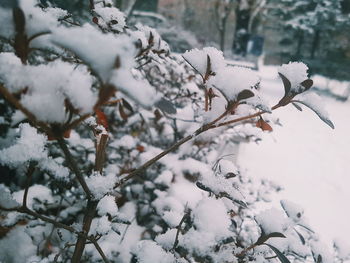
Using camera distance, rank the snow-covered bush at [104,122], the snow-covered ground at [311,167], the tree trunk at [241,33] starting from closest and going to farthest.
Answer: the snow-covered bush at [104,122] < the snow-covered ground at [311,167] < the tree trunk at [241,33]

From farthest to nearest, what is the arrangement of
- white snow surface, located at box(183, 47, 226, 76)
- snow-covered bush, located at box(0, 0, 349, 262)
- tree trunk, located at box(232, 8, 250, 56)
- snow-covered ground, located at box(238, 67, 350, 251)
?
tree trunk, located at box(232, 8, 250, 56)
snow-covered ground, located at box(238, 67, 350, 251)
white snow surface, located at box(183, 47, 226, 76)
snow-covered bush, located at box(0, 0, 349, 262)

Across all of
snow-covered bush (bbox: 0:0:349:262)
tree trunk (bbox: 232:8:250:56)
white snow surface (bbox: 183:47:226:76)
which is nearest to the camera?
snow-covered bush (bbox: 0:0:349:262)

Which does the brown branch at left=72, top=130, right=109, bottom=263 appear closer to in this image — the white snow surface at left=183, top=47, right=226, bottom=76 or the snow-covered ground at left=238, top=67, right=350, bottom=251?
the white snow surface at left=183, top=47, right=226, bottom=76

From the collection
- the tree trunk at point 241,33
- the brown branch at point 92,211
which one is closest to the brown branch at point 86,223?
the brown branch at point 92,211

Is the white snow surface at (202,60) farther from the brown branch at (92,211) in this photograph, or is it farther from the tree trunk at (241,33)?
the tree trunk at (241,33)

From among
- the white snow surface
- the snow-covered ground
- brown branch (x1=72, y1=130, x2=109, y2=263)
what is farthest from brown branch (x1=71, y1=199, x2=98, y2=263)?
the snow-covered ground

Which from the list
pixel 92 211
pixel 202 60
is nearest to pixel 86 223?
pixel 92 211

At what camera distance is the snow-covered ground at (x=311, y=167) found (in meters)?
3.23

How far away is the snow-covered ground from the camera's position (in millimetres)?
3229

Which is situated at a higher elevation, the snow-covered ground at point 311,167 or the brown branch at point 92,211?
the brown branch at point 92,211

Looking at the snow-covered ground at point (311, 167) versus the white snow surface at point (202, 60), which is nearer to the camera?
the white snow surface at point (202, 60)

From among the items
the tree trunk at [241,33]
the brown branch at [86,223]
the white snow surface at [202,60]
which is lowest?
the tree trunk at [241,33]

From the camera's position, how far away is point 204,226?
0.71m

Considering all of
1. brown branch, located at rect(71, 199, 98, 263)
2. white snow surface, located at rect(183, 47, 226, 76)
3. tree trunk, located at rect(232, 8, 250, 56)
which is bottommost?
tree trunk, located at rect(232, 8, 250, 56)
